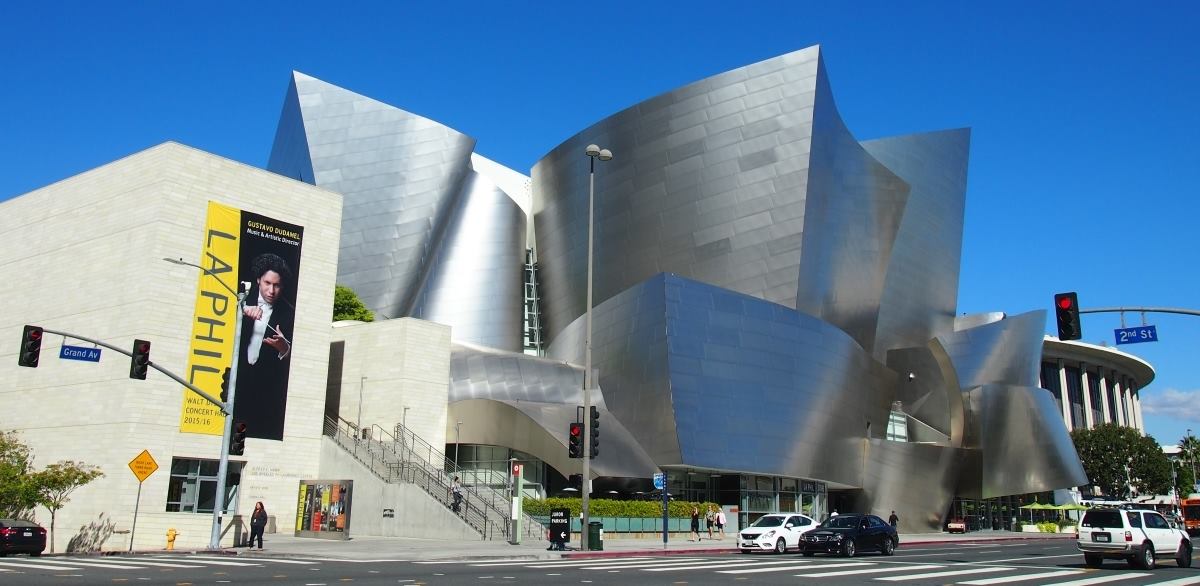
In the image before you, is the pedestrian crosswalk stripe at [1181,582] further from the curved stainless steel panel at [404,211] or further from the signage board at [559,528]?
the curved stainless steel panel at [404,211]

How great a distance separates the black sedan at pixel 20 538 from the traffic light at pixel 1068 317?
28.0 metres

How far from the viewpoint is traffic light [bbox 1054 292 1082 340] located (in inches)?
790

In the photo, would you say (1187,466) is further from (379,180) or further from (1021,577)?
(1021,577)

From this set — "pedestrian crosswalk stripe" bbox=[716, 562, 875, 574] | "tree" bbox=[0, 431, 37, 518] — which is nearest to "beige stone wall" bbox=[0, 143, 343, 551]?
"tree" bbox=[0, 431, 37, 518]

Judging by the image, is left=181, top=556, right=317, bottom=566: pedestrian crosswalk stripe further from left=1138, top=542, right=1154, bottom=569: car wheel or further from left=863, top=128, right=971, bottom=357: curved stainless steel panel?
left=863, top=128, right=971, bottom=357: curved stainless steel panel

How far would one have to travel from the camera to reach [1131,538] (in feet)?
73.6

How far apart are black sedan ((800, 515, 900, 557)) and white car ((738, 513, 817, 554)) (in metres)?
0.84

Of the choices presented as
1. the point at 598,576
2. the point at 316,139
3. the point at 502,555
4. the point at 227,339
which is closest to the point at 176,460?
the point at 227,339

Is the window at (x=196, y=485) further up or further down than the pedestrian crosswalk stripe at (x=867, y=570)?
further up

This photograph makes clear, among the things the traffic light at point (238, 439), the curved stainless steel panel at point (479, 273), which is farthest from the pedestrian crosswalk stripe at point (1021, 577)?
the curved stainless steel panel at point (479, 273)

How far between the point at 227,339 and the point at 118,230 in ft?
20.0

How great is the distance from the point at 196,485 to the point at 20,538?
10106 millimetres

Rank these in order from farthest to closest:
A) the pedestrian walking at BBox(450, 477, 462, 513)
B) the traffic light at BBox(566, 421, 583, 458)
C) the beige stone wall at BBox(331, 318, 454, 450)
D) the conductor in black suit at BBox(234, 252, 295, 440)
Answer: the beige stone wall at BBox(331, 318, 454, 450), the conductor in black suit at BBox(234, 252, 295, 440), the pedestrian walking at BBox(450, 477, 462, 513), the traffic light at BBox(566, 421, 583, 458)

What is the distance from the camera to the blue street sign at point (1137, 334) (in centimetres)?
2124
